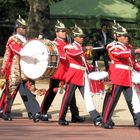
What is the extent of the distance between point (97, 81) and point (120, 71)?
3.11 ft

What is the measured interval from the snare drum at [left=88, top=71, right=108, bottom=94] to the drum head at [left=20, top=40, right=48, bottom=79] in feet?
2.89

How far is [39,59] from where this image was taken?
41.4 ft

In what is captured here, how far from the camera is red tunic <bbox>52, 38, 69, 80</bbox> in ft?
41.8

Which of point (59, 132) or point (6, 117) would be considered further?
point (6, 117)

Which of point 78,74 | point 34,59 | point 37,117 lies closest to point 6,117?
point 37,117

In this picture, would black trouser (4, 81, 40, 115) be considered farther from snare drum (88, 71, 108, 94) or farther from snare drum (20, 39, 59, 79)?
snare drum (88, 71, 108, 94)

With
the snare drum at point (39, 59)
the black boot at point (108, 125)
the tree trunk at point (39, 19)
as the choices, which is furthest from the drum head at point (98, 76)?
the tree trunk at point (39, 19)

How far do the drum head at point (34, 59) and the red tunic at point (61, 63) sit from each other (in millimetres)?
325

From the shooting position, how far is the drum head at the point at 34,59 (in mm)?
12500

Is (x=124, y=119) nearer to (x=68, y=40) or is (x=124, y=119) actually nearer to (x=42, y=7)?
(x=68, y=40)

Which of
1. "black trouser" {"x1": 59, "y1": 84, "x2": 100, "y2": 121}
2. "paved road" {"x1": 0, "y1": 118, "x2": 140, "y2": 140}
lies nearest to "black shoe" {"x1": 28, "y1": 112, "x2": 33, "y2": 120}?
"paved road" {"x1": 0, "y1": 118, "x2": 140, "y2": 140}

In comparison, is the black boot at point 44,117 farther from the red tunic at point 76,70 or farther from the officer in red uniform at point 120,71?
the officer in red uniform at point 120,71

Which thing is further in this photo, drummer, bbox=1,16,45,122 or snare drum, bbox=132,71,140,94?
drummer, bbox=1,16,45,122

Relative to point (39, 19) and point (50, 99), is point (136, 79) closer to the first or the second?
point (50, 99)
